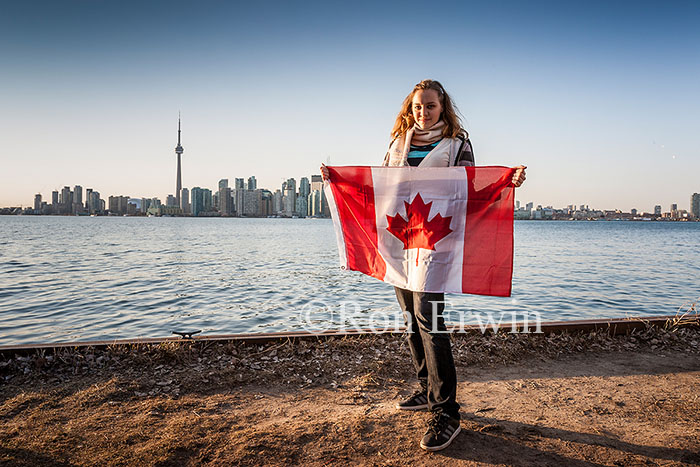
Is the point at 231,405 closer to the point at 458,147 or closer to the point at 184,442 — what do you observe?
the point at 184,442

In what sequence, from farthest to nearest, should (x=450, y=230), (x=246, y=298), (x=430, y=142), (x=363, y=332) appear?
1. (x=246, y=298)
2. (x=363, y=332)
3. (x=450, y=230)
4. (x=430, y=142)

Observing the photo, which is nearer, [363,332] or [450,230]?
[450,230]

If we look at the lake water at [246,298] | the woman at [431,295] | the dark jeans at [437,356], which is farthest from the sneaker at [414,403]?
the lake water at [246,298]

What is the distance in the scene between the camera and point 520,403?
3689 millimetres

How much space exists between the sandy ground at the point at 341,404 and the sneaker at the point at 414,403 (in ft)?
0.23

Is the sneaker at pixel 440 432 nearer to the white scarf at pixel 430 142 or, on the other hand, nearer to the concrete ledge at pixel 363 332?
the white scarf at pixel 430 142

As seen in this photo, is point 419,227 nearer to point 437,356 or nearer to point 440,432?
point 437,356

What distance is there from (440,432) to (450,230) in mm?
1494

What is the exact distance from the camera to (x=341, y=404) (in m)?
3.67

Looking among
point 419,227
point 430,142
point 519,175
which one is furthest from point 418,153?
point 519,175

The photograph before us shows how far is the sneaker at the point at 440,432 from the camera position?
2.95 meters

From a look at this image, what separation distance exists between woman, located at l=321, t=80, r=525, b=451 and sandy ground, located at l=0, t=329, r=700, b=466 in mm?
145

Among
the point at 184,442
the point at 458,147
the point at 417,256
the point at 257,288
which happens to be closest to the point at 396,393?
the point at 417,256

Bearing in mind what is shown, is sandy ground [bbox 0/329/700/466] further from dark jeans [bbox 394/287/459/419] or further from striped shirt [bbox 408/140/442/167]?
striped shirt [bbox 408/140/442/167]
